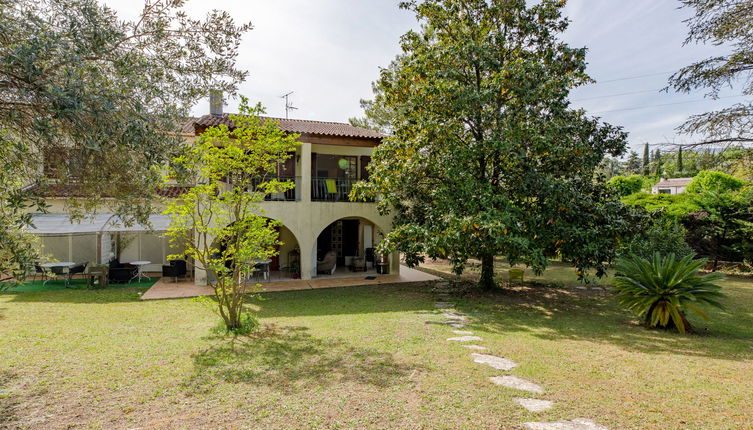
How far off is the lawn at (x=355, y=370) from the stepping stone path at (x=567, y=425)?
16cm

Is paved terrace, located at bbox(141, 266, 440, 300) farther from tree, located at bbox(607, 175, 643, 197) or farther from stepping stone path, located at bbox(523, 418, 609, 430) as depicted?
tree, located at bbox(607, 175, 643, 197)

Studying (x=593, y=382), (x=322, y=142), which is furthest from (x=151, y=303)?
(x=593, y=382)

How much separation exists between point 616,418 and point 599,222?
9.79 m

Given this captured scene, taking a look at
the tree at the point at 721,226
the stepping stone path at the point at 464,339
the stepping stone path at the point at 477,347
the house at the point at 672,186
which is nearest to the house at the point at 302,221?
the stepping stone path at the point at 464,339

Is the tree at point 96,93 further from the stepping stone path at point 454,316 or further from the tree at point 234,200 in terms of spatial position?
the stepping stone path at point 454,316

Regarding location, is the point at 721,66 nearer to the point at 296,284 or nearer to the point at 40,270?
the point at 296,284

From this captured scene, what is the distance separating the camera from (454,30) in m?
14.8

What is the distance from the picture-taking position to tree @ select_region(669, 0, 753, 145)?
1097 cm

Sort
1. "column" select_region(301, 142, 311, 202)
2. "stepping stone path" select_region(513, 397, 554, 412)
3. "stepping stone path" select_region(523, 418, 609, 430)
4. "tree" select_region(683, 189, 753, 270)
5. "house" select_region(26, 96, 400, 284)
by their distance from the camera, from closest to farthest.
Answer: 1. "stepping stone path" select_region(523, 418, 609, 430)
2. "stepping stone path" select_region(513, 397, 554, 412)
3. "house" select_region(26, 96, 400, 284)
4. "column" select_region(301, 142, 311, 202)
5. "tree" select_region(683, 189, 753, 270)

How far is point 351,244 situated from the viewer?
23266 millimetres

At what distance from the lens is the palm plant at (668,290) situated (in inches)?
372

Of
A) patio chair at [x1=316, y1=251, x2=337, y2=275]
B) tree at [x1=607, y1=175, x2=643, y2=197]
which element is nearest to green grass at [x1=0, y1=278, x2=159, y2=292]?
patio chair at [x1=316, y1=251, x2=337, y2=275]

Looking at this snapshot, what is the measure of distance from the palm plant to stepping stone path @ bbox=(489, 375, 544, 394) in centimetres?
596

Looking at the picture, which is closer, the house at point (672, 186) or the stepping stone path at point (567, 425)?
the stepping stone path at point (567, 425)
